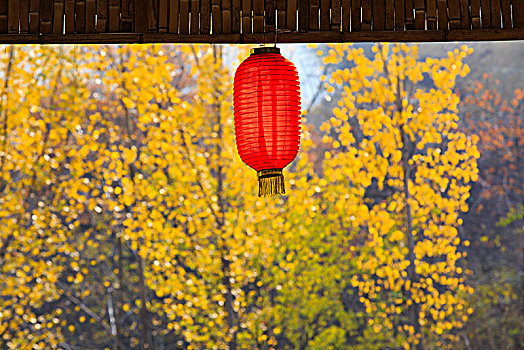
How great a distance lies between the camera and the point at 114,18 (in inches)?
88.2

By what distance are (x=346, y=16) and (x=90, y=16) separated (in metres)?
0.89

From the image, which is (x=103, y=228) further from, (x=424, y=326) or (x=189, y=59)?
(x=424, y=326)

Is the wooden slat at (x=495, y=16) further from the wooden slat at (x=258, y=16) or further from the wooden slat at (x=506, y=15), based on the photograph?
the wooden slat at (x=258, y=16)

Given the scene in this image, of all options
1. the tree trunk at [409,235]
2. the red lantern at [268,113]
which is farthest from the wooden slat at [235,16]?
the tree trunk at [409,235]

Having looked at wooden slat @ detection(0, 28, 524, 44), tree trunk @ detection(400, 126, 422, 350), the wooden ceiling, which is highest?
the wooden ceiling

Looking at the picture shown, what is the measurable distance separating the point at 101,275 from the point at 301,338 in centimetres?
191

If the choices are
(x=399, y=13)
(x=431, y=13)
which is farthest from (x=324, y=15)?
(x=431, y=13)

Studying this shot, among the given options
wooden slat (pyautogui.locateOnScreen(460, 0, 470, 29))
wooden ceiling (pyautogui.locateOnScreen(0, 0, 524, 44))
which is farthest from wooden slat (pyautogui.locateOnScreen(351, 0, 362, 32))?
wooden slat (pyautogui.locateOnScreen(460, 0, 470, 29))

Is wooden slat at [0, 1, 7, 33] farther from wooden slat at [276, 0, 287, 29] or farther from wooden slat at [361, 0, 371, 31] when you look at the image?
wooden slat at [361, 0, 371, 31]

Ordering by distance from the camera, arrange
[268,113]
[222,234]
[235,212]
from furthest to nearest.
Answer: [235,212] < [222,234] < [268,113]

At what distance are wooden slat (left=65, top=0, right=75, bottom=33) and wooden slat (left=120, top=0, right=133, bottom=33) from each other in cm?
17

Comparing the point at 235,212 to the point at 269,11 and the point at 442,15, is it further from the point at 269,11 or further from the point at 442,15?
the point at 442,15

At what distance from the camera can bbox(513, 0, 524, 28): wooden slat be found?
7.30 ft

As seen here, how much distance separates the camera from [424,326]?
5.00 metres
